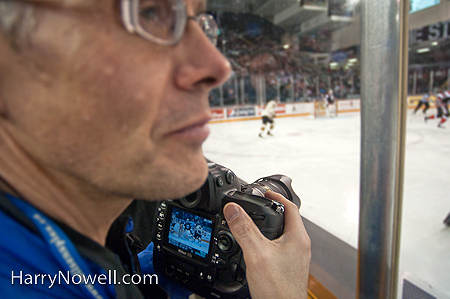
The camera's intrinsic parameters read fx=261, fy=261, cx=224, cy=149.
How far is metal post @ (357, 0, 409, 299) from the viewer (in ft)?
2.56

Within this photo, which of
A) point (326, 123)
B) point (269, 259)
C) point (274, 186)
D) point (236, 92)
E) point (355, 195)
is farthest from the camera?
point (236, 92)

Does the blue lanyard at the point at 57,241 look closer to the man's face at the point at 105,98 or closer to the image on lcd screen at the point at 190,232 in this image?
the man's face at the point at 105,98

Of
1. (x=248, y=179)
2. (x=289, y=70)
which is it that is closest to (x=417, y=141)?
(x=248, y=179)

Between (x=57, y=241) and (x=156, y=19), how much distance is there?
12.4 inches

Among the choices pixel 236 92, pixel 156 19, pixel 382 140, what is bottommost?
pixel 382 140

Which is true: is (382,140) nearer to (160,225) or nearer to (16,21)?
(160,225)

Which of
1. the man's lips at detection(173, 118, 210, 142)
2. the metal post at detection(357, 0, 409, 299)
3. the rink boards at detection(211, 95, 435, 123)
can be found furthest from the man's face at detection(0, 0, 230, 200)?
the rink boards at detection(211, 95, 435, 123)

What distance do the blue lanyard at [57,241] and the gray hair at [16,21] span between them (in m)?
0.19

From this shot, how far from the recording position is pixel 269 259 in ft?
1.83

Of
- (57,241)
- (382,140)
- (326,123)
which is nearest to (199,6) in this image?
(57,241)

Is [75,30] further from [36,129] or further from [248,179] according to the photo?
[248,179]

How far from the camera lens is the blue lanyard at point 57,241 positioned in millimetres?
328

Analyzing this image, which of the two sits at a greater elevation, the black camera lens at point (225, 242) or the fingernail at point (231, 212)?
the fingernail at point (231, 212)

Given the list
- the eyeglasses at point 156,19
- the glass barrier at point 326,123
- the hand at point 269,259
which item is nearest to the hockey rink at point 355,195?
the glass barrier at point 326,123
